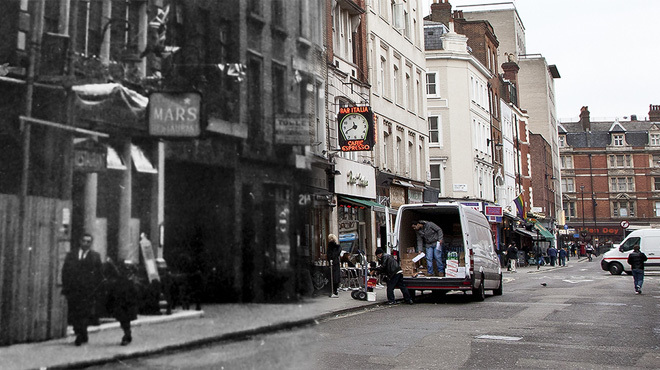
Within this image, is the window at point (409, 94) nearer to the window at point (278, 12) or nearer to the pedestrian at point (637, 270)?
the pedestrian at point (637, 270)

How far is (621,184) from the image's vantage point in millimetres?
102188

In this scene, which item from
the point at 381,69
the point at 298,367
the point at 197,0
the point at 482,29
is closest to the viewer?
the point at 197,0

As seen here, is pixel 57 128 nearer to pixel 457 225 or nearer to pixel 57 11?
pixel 57 11

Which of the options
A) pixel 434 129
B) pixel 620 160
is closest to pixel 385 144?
pixel 434 129

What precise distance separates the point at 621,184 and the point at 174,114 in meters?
109

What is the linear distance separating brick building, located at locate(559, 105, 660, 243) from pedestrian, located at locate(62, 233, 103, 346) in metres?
103

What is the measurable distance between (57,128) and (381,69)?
91.5ft

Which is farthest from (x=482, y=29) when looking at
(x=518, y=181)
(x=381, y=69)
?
(x=381, y=69)

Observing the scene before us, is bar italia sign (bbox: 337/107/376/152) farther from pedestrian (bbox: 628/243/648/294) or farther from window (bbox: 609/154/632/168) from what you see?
window (bbox: 609/154/632/168)

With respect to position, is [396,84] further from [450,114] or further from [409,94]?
[450,114]

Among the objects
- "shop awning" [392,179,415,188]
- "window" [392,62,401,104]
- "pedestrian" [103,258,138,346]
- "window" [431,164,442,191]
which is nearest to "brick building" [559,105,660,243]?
"window" [431,164,442,191]

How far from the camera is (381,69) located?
2848 centimetres

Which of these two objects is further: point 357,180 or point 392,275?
point 357,180

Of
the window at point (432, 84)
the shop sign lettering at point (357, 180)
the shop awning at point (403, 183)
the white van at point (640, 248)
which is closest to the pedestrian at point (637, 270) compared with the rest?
the shop sign lettering at point (357, 180)
